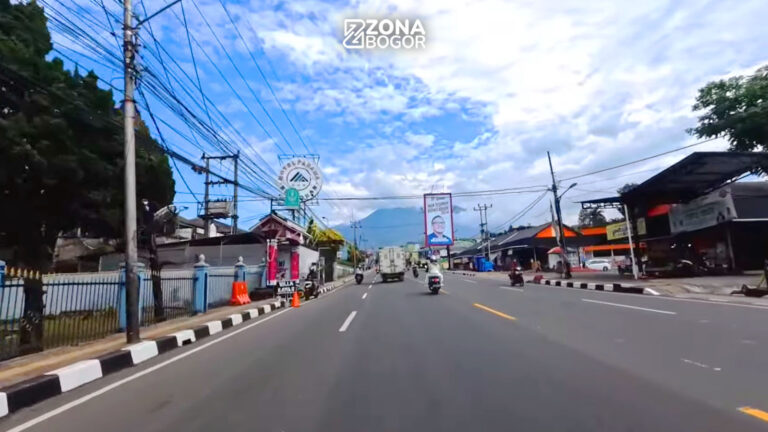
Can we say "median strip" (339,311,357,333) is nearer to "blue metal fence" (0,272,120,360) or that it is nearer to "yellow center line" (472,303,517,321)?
"yellow center line" (472,303,517,321)

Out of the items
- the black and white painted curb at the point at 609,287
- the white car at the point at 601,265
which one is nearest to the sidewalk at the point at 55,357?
the black and white painted curb at the point at 609,287

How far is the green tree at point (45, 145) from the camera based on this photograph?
1062cm

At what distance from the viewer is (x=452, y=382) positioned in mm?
5828

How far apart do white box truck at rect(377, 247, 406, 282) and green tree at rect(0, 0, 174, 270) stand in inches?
1030

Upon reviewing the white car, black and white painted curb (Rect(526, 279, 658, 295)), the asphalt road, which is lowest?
the asphalt road

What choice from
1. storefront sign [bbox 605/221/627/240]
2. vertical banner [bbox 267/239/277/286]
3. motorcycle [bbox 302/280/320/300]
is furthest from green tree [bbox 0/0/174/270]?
storefront sign [bbox 605/221/627/240]

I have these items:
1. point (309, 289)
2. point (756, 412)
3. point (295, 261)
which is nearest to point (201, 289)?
point (309, 289)

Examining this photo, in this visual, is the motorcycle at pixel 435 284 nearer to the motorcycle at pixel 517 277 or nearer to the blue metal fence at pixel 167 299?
the motorcycle at pixel 517 277

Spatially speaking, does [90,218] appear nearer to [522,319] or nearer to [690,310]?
[522,319]

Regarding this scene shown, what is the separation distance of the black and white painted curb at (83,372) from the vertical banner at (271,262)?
12599 millimetres

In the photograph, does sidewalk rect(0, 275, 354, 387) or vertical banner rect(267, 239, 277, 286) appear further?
vertical banner rect(267, 239, 277, 286)

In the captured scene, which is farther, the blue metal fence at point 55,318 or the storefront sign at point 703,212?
the storefront sign at point 703,212

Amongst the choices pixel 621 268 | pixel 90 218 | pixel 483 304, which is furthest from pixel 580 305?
pixel 621 268

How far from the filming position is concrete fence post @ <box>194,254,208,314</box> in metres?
16.6
